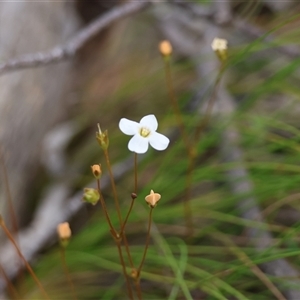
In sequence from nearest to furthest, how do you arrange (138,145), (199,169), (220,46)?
1. (138,145)
2. (220,46)
3. (199,169)

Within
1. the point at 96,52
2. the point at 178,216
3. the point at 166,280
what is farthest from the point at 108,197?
the point at 96,52

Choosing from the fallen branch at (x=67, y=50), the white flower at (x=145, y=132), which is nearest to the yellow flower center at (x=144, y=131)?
the white flower at (x=145, y=132)

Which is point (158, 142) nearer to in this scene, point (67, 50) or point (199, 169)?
point (199, 169)

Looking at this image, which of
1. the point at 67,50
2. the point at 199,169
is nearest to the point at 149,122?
the point at 199,169

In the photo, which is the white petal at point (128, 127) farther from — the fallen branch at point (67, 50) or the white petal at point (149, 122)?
the fallen branch at point (67, 50)

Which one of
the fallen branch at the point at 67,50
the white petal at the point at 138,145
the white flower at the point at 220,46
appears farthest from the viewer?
Answer: the fallen branch at the point at 67,50
